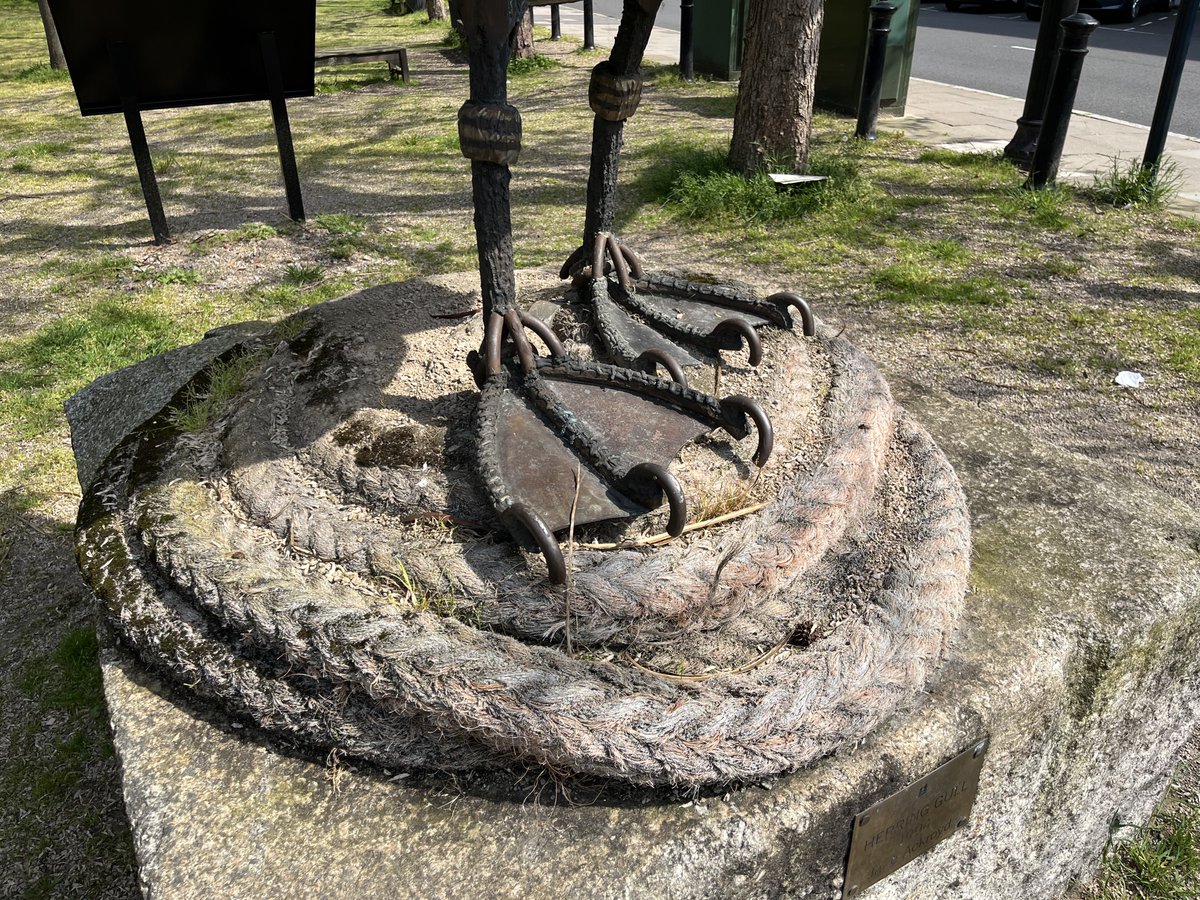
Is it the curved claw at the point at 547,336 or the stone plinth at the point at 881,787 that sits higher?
the curved claw at the point at 547,336

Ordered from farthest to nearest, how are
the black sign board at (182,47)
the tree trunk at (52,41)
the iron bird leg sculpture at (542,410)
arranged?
1. the tree trunk at (52,41)
2. the black sign board at (182,47)
3. the iron bird leg sculpture at (542,410)

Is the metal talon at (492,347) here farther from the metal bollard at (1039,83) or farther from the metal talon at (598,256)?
the metal bollard at (1039,83)

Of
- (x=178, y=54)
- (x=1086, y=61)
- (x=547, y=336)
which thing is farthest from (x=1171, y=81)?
(x=1086, y=61)

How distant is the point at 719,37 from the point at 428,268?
5.67 m

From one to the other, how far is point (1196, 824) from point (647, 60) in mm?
9717

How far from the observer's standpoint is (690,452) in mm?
1833

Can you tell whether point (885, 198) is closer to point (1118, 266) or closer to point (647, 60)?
point (1118, 266)

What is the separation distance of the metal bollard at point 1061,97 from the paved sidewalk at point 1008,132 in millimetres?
481

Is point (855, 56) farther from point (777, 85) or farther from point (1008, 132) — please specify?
point (777, 85)

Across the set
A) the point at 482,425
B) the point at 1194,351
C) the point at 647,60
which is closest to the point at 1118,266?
the point at 1194,351

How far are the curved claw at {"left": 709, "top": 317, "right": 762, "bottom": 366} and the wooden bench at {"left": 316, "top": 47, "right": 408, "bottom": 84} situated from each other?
8.11m

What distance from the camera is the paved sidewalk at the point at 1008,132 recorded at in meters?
6.05

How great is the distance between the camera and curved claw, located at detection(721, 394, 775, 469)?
68.6 inches

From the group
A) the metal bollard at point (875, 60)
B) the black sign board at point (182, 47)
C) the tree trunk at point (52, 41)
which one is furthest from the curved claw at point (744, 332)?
the tree trunk at point (52, 41)
